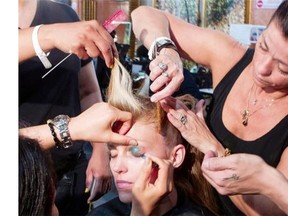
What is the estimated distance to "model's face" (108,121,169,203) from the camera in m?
0.94

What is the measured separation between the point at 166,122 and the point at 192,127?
0.12 metres

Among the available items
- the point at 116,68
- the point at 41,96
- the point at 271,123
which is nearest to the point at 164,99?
the point at 116,68

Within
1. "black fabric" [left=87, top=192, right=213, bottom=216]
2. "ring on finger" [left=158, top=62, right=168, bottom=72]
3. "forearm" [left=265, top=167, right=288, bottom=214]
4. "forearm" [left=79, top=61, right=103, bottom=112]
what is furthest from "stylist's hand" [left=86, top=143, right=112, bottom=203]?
"forearm" [left=265, top=167, right=288, bottom=214]

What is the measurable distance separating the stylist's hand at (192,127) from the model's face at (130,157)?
0.35 feet

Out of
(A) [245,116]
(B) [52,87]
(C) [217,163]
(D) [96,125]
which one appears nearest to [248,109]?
(A) [245,116]

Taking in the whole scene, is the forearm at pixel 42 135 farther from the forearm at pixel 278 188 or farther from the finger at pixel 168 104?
the forearm at pixel 278 188

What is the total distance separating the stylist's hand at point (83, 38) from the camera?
77 cm

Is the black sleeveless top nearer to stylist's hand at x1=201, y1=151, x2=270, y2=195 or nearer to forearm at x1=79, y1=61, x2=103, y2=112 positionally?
stylist's hand at x1=201, y1=151, x2=270, y2=195

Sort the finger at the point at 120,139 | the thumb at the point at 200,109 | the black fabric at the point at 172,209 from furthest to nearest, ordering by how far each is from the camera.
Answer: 1. the black fabric at the point at 172,209
2. the thumb at the point at 200,109
3. the finger at the point at 120,139

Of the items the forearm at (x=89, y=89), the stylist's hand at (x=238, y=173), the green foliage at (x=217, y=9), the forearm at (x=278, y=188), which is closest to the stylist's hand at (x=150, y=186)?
the stylist's hand at (x=238, y=173)

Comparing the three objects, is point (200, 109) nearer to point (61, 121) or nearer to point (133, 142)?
point (133, 142)

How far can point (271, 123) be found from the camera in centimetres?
90
